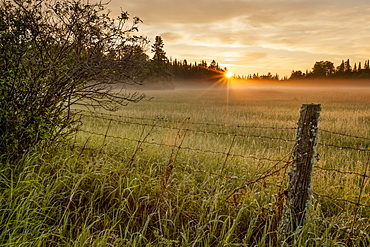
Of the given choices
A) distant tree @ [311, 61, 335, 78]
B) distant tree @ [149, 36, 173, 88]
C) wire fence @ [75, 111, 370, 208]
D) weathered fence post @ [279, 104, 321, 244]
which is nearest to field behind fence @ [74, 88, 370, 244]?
wire fence @ [75, 111, 370, 208]

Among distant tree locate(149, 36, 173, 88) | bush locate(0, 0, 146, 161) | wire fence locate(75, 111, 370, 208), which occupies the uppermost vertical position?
distant tree locate(149, 36, 173, 88)

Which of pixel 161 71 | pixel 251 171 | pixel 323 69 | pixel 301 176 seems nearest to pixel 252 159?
pixel 251 171

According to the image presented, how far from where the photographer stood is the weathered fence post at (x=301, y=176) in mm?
2873

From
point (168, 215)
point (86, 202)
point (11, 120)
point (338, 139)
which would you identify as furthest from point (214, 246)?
point (338, 139)

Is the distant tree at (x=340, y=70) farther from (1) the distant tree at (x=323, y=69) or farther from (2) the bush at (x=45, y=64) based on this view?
(2) the bush at (x=45, y=64)

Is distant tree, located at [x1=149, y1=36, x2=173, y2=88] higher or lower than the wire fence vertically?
higher

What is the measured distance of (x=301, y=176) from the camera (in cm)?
290

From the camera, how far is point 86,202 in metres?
3.79

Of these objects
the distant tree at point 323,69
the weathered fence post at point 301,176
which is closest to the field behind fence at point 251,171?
the weathered fence post at point 301,176

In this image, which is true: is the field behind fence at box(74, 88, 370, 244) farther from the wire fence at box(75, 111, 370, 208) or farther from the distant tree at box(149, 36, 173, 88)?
the distant tree at box(149, 36, 173, 88)

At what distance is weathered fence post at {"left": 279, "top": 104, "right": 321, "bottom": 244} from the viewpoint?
2873 millimetres

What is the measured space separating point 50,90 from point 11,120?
887mm

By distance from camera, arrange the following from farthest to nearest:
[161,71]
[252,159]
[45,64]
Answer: [161,71] → [252,159] → [45,64]

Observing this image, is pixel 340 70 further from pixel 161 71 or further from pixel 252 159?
pixel 252 159
